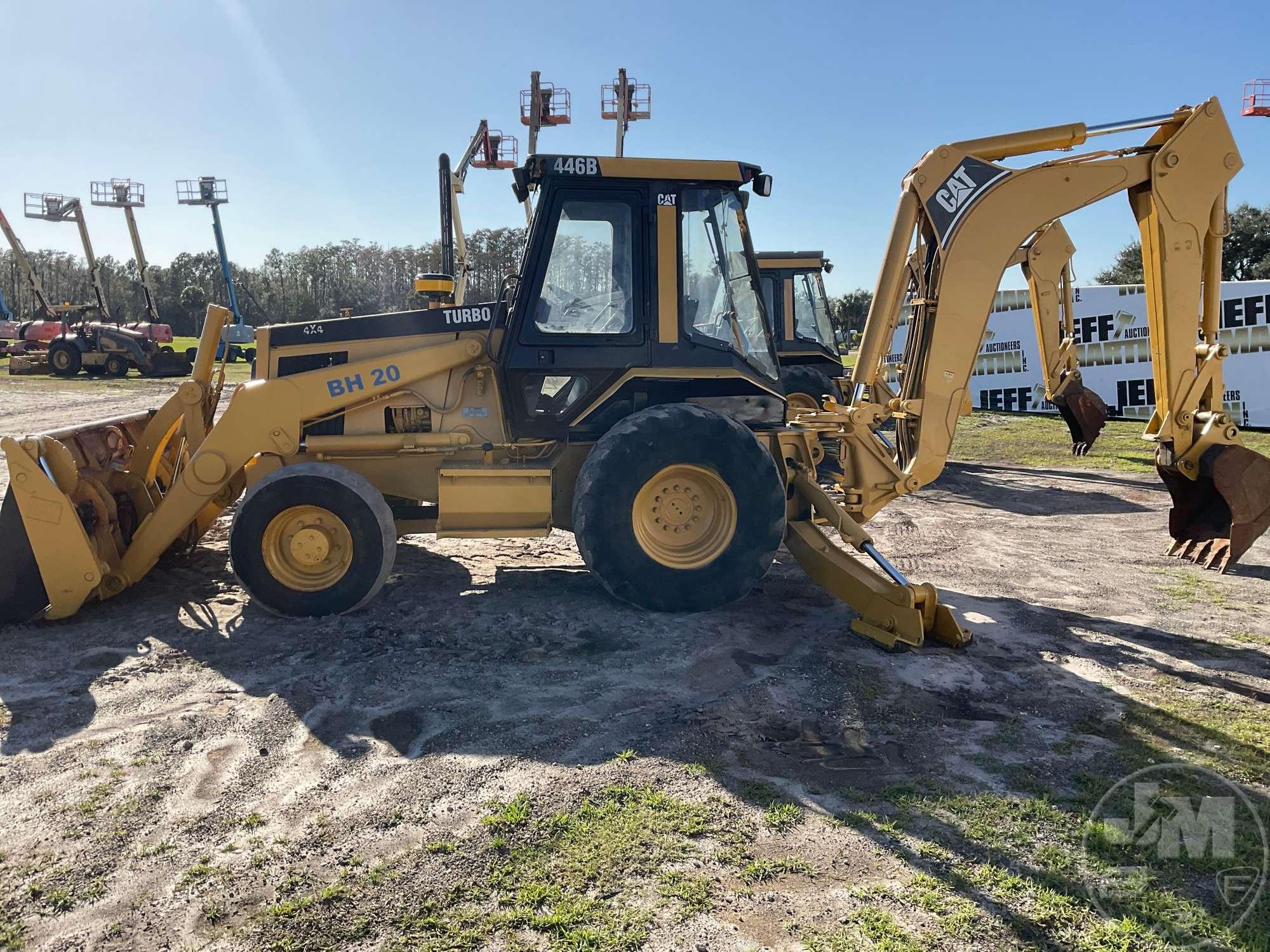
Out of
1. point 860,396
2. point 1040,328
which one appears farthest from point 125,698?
point 1040,328

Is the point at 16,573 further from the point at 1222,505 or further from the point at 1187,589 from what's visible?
the point at 1222,505

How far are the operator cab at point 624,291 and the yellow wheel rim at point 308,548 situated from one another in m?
1.41

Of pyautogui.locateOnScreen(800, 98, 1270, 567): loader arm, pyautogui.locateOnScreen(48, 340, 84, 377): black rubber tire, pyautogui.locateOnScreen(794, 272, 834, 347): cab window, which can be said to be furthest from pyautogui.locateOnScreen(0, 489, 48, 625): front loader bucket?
pyautogui.locateOnScreen(48, 340, 84, 377): black rubber tire

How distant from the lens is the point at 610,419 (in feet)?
20.2

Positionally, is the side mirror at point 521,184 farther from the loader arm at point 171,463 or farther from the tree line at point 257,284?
the tree line at point 257,284

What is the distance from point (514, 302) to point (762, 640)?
110 inches

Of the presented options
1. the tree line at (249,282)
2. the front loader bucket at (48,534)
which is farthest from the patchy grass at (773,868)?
the tree line at (249,282)

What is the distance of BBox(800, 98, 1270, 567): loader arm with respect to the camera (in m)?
6.02

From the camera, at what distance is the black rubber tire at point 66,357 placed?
92.0ft

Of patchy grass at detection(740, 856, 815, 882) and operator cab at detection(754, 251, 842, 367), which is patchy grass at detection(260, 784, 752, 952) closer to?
patchy grass at detection(740, 856, 815, 882)

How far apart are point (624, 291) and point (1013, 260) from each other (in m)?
2.92

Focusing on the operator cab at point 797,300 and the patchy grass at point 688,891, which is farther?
the operator cab at point 797,300

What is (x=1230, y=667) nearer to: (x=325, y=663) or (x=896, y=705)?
(x=896, y=705)

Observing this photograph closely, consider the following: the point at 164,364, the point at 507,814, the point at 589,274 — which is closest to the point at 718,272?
the point at 589,274
